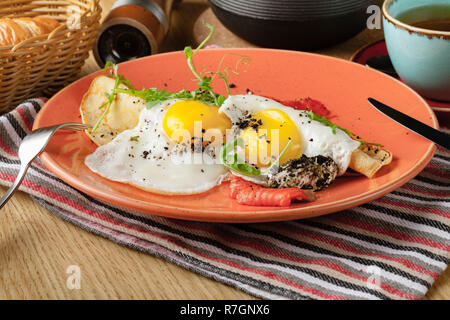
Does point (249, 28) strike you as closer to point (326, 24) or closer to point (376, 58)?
point (326, 24)

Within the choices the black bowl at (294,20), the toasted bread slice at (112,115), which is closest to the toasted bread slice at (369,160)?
the toasted bread slice at (112,115)

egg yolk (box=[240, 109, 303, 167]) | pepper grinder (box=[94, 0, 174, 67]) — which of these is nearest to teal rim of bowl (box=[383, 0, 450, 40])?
egg yolk (box=[240, 109, 303, 167])

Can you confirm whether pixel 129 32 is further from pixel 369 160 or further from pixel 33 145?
pixel 369 160

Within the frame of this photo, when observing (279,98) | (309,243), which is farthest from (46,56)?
(309,243)

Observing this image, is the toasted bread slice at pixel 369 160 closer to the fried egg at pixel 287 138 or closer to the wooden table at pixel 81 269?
the fried egg at pixel 287 138

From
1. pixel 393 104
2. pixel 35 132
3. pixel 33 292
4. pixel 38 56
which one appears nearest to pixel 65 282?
pixel 33 292

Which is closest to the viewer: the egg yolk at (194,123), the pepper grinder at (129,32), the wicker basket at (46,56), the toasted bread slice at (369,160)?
the toasted bread slice at (369,160)
